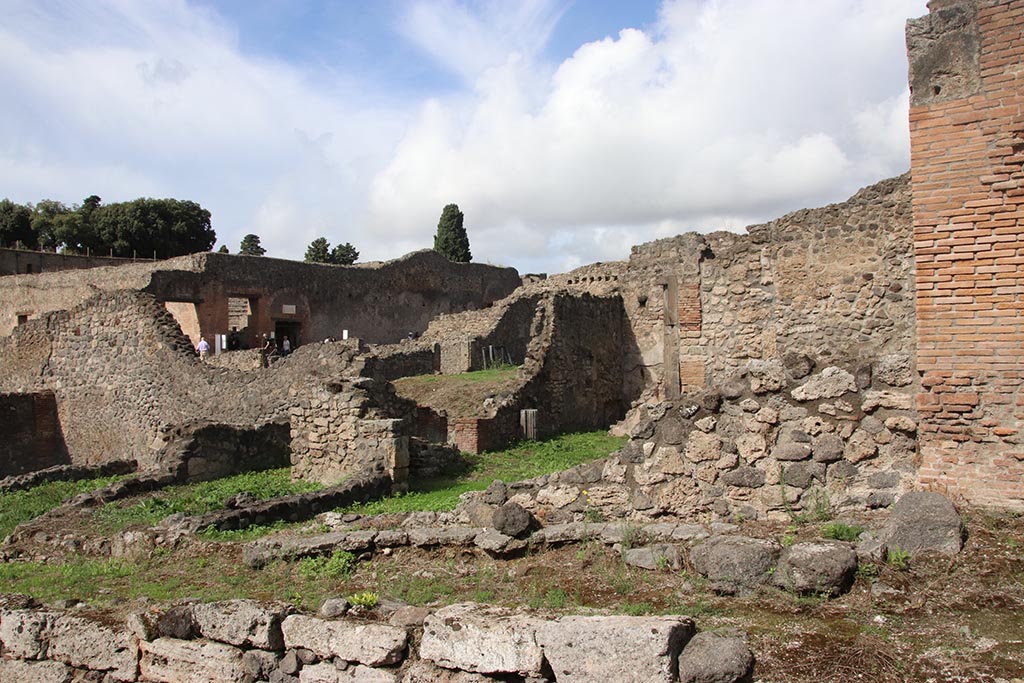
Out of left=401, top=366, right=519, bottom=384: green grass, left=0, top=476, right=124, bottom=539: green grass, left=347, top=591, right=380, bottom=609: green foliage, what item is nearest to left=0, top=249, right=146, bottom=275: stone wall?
left=401, top=366, right=519, bottom=384: green grass

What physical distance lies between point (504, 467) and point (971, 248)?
799 cm

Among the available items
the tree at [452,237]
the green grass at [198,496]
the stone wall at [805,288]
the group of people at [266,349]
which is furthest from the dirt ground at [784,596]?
the tree at [452,237]

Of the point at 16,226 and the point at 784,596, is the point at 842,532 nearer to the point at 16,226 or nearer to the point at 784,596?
the point at 784,596

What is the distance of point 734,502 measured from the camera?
6340 mm

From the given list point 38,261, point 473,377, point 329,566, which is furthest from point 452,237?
point 329,566

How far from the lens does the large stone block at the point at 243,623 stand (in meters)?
4.98

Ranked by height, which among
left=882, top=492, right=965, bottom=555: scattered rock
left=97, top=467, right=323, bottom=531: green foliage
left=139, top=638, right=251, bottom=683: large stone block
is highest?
left=882, top=492, right=965, bottom=555: scattered rock

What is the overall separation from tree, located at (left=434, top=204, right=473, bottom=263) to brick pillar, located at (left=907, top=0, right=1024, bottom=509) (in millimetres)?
44543

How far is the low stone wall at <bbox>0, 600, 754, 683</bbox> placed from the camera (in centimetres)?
398

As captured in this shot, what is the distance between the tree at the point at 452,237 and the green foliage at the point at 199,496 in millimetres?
37826

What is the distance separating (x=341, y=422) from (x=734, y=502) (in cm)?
675

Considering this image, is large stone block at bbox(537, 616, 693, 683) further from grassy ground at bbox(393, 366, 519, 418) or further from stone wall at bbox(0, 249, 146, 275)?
stone wall at bbox(0, 249, 146, 275)

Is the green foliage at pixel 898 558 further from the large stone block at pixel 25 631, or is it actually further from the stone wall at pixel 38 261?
the stone wall at pixel 38 261

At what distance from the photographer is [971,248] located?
598 centimetres
